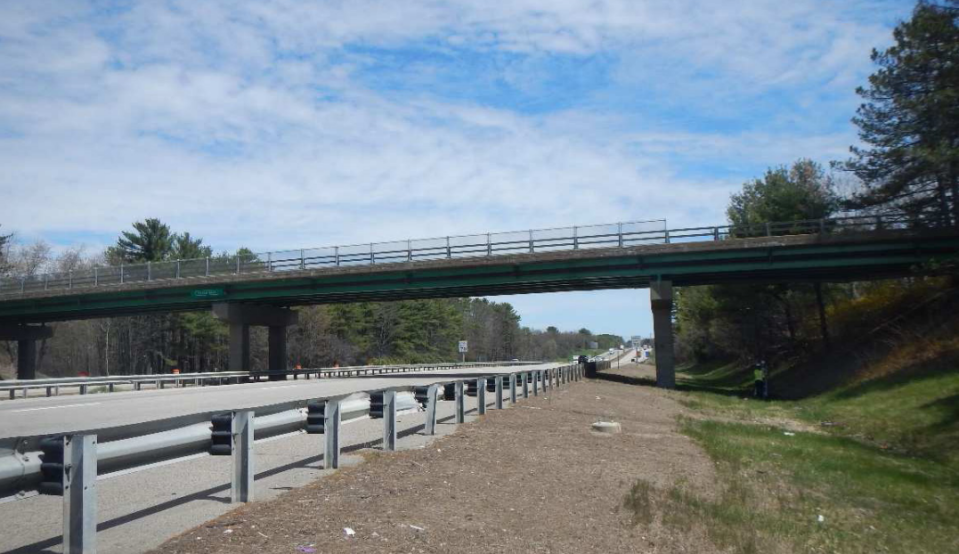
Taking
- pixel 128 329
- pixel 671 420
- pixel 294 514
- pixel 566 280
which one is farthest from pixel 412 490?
pixel 128 329

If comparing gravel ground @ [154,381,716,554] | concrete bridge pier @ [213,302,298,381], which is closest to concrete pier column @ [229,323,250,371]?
concrete bridge pier @ [213,302,298,381]

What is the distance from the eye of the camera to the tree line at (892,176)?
31.2 meters

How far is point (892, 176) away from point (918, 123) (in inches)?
139

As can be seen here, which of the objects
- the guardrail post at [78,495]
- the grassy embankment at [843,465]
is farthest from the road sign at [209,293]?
the guardrail post at [78,495]

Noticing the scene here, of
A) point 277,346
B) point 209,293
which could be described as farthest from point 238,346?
point 277,346

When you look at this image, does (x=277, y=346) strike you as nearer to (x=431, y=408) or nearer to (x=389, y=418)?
(x=431, y=408)

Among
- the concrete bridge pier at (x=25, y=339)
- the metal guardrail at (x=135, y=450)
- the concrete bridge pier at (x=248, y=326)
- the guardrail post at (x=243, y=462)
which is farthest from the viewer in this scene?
the concrete bridge pier at (x=25, y=339)

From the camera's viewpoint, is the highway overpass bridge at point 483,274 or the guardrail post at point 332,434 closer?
the guardrail post at point 332,434

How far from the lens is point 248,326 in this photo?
55.6m

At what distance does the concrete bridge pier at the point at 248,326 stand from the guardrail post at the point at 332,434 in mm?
40804

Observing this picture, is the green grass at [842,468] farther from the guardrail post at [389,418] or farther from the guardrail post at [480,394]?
the guardrail post at [480,394]

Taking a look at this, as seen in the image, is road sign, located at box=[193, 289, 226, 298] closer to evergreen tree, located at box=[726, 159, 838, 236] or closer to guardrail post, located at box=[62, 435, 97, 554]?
evergreen tree, located at box=[726, 159, 838, 236]

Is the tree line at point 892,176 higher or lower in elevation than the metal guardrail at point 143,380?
higher

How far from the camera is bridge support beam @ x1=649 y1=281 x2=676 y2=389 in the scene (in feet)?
145
